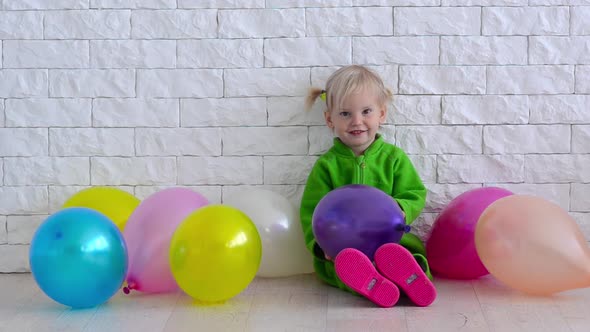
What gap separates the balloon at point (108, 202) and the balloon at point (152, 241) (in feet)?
0.44

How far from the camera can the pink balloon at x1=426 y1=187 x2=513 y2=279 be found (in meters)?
2.79

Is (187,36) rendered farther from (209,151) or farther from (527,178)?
(527,178)

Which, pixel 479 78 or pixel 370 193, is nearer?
pixel 370 193

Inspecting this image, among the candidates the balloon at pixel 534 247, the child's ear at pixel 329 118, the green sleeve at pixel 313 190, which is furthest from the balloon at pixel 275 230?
the balloon at pixel 534 247

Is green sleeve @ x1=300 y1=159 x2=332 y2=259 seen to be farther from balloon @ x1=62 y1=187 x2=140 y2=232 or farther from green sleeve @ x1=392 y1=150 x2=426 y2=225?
balloon @ x1=62 y1=187 x2=140 y2=232

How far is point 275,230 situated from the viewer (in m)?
2.84

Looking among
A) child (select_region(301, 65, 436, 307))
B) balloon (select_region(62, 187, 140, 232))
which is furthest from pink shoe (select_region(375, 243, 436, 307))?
balloon (select_region(62, 187, 140, 232))

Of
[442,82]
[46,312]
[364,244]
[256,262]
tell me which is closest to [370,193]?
[364,244]

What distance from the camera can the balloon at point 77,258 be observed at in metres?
2.46

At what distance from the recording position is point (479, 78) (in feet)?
9.79

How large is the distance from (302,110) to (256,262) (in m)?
0.66

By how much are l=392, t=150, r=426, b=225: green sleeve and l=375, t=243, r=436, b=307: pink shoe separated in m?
0.36

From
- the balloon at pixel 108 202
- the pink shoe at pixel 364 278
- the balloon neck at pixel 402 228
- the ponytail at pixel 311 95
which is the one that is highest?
the ponytail at pixel 311 95

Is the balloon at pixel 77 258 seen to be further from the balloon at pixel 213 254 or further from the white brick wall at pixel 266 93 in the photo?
the white brick wall at pixel 266 93
